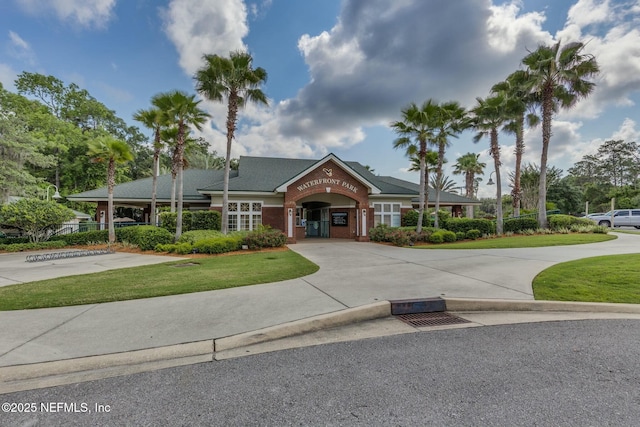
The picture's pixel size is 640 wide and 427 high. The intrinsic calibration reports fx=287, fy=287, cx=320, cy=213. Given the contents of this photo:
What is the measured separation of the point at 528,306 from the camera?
551 centimetres

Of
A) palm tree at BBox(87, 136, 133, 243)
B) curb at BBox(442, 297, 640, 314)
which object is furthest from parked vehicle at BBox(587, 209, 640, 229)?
palm tree at BBox(87, 136, 133, 243)

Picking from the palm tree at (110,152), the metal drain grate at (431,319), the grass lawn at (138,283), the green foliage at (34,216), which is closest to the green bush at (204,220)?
the palm tree at (110,152)

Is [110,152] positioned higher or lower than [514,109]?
lower

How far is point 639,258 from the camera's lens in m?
9.24

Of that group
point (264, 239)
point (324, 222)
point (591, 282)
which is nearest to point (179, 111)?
point (264, 239)

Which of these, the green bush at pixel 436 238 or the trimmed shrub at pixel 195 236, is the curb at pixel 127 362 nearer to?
the trimmed shrub at pixel 195 236

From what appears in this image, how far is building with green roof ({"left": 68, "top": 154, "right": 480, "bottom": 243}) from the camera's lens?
19.3 m

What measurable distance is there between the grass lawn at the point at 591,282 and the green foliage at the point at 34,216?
2277 cm

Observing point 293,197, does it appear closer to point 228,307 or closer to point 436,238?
point 436,238

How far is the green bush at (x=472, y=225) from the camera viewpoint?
2061 cm

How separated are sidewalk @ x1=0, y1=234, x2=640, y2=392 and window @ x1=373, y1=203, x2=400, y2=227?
13.0 meters

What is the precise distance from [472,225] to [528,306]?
16959 mm

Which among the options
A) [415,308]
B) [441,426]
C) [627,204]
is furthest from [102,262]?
[627,204]

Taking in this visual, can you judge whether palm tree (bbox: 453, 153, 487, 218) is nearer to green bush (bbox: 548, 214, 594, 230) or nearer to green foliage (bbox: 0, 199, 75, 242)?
green bush (bbox: 548, 214, 594, 230)
